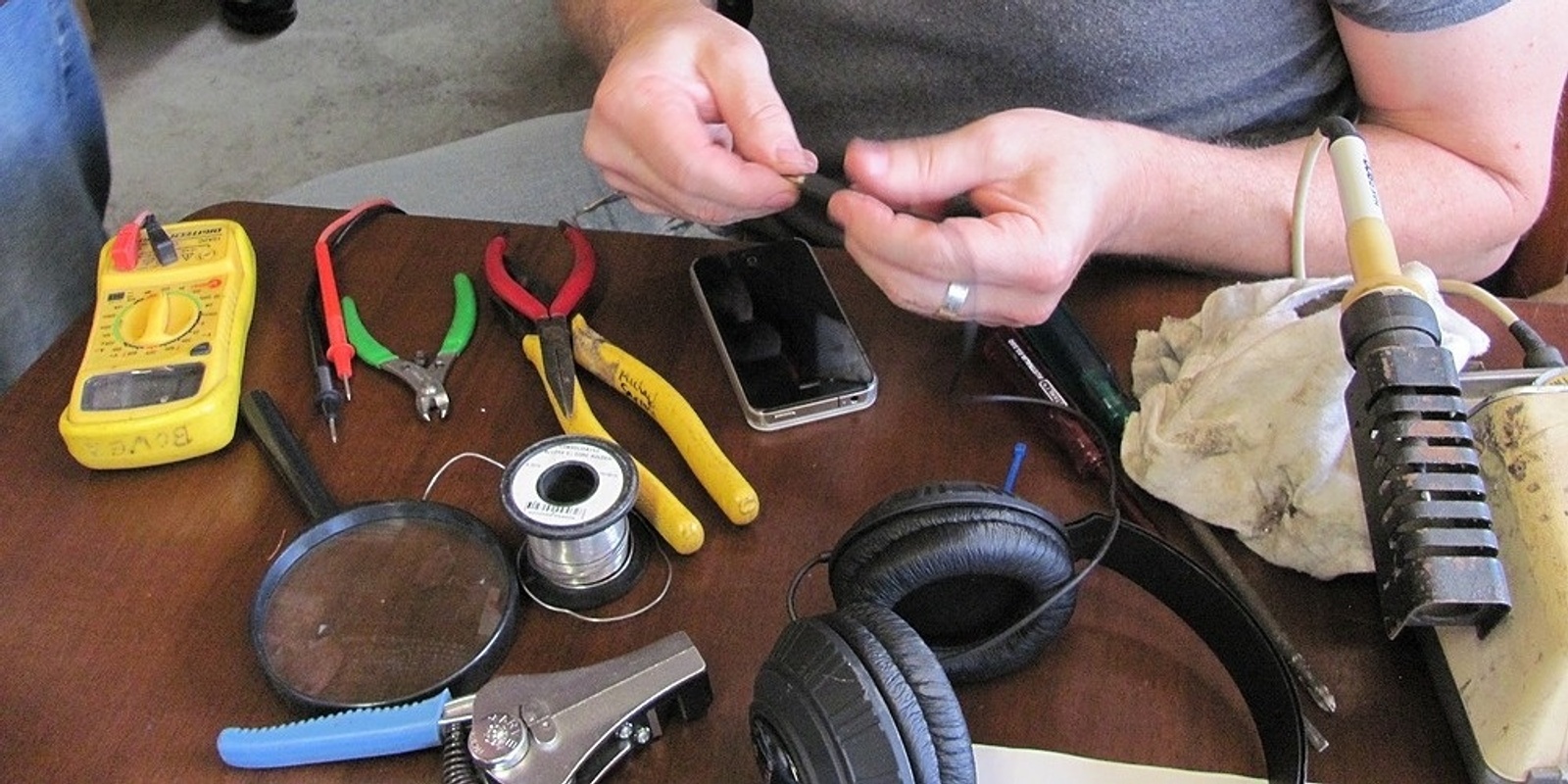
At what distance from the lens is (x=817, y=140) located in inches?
37.4

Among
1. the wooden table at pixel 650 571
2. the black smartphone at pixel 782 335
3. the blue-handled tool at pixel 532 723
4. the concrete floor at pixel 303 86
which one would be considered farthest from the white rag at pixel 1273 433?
the concrete floor at pixel 303 86

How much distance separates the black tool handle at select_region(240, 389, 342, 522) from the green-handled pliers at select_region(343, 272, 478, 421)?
61 mm

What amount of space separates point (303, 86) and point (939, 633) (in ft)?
6.98

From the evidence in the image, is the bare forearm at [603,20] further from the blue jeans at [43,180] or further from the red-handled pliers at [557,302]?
the blue jeans at [43,180]

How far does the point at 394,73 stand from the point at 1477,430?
2.18 meters

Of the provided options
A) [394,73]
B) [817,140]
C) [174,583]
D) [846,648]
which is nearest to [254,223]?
[174,583]

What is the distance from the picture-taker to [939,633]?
21.3 inches

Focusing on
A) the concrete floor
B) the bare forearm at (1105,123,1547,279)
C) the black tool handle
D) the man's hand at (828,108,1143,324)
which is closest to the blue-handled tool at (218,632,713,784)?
the black tool handle

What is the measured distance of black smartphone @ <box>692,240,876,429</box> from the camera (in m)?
0.67

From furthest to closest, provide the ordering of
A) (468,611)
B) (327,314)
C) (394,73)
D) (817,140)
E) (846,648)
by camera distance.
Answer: (394,73) → (817,140) → (327,314) → (468,611) → (846,648)

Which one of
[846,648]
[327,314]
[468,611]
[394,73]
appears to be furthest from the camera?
[394,73]

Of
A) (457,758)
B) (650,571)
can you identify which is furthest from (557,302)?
(457,758)

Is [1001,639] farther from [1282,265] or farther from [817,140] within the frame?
[817,140]

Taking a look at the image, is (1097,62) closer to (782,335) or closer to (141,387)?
(782,335)
